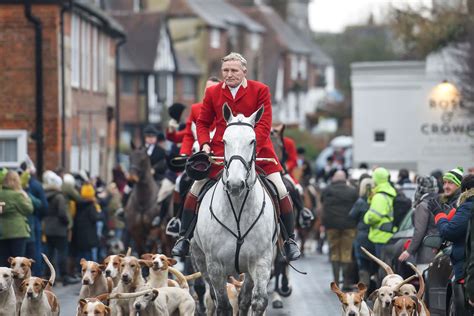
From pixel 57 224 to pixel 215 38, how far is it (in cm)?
6129

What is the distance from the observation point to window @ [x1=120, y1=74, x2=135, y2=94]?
75.3 meters

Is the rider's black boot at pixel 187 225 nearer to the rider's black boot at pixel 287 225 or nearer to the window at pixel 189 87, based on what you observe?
the rider's black boot at pixel 287 225

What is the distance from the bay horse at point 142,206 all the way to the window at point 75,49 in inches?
584

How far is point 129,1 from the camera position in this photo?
83.6 m

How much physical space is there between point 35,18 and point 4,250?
1490 centimetres

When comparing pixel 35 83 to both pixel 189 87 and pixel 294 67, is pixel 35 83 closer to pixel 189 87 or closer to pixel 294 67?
pixel 189 87

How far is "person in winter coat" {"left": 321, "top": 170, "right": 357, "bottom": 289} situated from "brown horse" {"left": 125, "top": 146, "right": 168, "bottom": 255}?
2941 millimetres

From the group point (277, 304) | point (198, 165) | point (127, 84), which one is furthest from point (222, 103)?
point (127, 84)

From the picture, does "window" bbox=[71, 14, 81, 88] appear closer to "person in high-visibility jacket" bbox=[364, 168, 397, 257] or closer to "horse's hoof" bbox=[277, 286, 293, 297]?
"horse's hoof" bbox=[277, 286, 293, 297]

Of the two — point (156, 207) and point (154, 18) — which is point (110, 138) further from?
point (154, 18)

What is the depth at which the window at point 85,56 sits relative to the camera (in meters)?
40.4

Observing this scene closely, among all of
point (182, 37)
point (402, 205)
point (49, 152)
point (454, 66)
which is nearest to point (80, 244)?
point (402, 205)

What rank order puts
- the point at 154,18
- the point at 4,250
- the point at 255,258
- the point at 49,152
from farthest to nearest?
the point at 154,18 → the point at 49,152 → the point at 4,250 → the point at 255,258

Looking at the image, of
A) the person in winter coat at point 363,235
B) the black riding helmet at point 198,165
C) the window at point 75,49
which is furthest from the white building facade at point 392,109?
the black riding helmet at point 198,165
